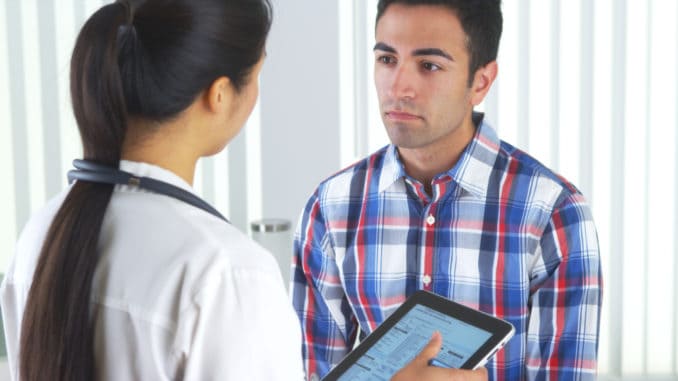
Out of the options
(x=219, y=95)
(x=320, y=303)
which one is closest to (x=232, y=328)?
(x=219, y=95)

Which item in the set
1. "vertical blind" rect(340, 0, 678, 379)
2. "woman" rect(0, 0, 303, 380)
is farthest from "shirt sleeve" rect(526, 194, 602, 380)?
"vertical blind" rect(340, 0, 678, 379)

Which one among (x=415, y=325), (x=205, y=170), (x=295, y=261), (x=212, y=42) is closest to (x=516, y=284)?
(x=415, y=325)

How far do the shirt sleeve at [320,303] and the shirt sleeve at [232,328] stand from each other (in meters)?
0.70

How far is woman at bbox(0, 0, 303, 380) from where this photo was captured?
823 mm

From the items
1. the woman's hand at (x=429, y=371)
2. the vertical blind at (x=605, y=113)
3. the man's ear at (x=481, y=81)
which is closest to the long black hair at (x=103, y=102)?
the woman's hand at (x=429, y=371)

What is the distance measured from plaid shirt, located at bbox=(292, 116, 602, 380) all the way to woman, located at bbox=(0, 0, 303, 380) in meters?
0.65

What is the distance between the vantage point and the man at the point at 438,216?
1430mm

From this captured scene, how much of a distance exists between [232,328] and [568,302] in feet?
2.44

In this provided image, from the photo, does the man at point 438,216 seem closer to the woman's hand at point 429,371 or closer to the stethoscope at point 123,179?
the woman's hand at point 429,371

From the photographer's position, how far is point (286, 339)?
86 centimetres

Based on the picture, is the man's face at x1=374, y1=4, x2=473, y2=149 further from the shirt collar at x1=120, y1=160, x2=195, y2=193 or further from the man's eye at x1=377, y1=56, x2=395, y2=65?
the shirt collar at x1=120, y1=160, x2=195, y2=193

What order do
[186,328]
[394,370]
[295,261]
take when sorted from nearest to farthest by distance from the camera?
1. [186,328]
2. [394,370]
3. [295,261]

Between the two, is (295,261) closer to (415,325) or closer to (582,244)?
(415,325)

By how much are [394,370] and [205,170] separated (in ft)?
5.33
